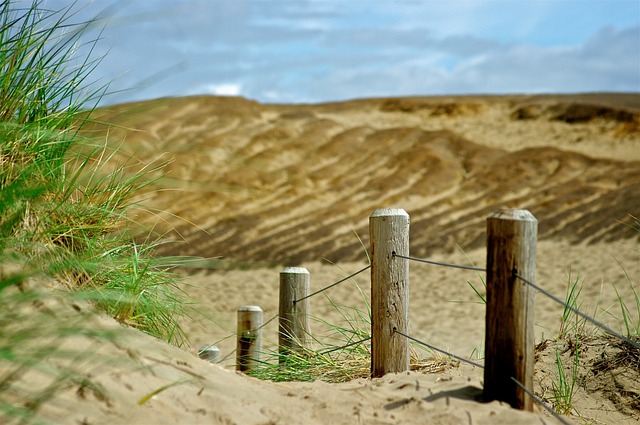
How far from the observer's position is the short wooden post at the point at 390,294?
11.4 feet

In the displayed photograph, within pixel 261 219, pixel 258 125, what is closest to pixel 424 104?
pixel 258 125

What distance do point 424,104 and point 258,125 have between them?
5.75 m

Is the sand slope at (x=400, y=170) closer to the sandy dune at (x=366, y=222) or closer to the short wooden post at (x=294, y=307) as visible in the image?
the sandy dune at (x=366, y=222)

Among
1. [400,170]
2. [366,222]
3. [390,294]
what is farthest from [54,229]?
[400,170]

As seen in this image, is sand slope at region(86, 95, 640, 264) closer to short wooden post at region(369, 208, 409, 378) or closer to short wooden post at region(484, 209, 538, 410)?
short wooden post at region(369, 208, 409, 378)

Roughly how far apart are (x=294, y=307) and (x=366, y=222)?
11.3 m

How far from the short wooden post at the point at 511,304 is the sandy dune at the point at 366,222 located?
0.13 m

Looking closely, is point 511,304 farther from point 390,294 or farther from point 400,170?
point 400,170

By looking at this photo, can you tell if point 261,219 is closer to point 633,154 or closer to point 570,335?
point 633,154

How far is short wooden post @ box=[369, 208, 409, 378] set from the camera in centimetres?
347

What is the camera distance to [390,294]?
3482 mm

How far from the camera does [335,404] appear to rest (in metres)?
2.75

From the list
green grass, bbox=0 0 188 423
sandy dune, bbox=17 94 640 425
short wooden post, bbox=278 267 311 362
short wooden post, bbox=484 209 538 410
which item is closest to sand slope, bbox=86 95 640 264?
sandy dune, bbox=17 94 640 425

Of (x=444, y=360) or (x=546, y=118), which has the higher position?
(x=546, y=118)
